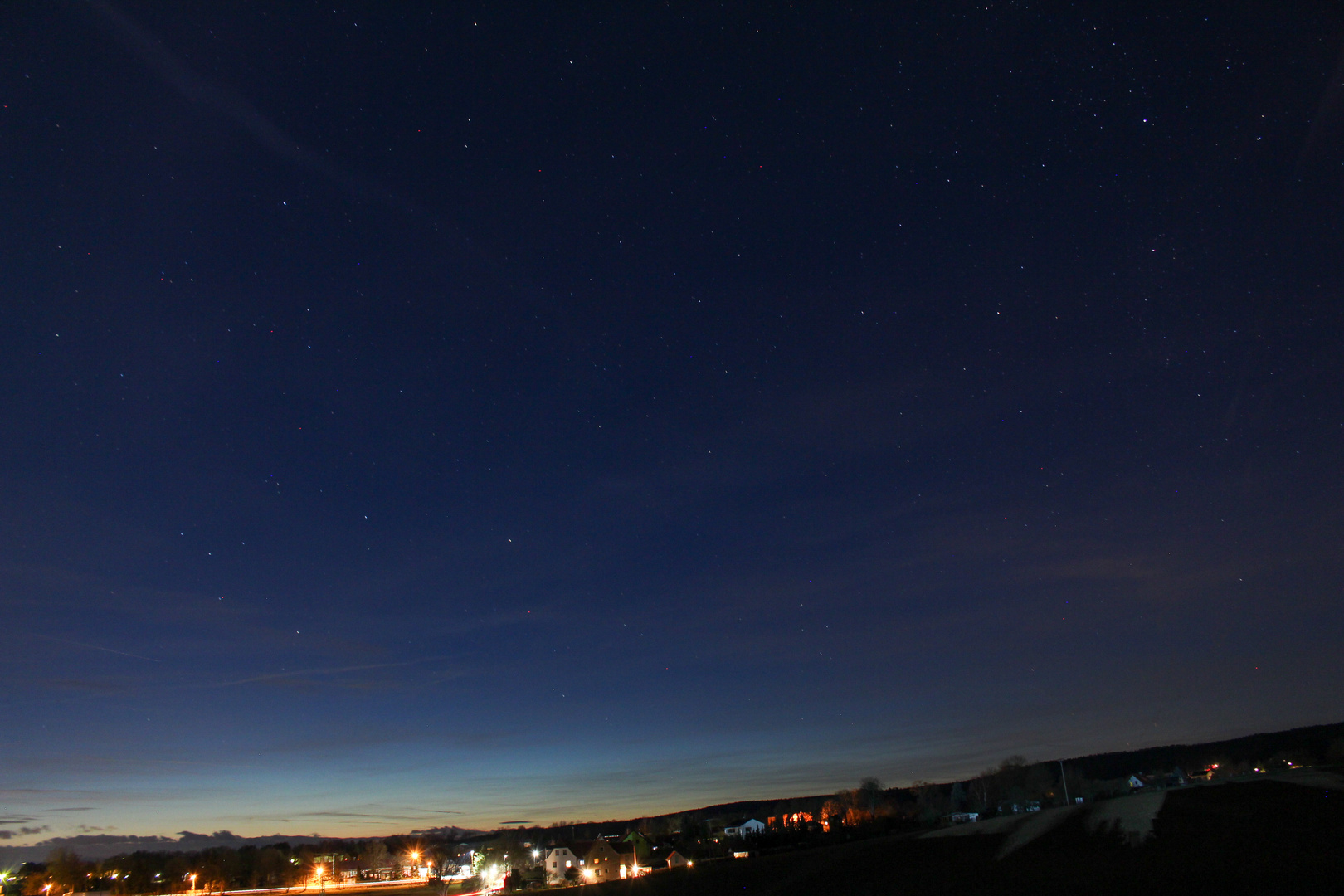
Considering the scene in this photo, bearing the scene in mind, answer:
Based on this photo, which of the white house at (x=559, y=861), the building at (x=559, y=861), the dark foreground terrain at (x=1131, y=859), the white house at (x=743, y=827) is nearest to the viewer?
the dark foreground terrain at (x=1131, y=859)

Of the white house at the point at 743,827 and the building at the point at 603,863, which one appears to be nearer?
the building at the point at 603,863

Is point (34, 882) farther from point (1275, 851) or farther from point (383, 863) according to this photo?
point (1275, 851)

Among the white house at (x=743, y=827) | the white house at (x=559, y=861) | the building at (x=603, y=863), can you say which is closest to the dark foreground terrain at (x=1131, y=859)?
the building at (x=603, y=863)

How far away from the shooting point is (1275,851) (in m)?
18.4

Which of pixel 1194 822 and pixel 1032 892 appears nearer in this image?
pixel 1032 892

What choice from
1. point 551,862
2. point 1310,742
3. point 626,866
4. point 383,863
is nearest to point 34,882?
point 383,863

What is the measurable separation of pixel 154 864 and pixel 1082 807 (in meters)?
225

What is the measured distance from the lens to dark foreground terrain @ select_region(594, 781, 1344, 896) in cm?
1712

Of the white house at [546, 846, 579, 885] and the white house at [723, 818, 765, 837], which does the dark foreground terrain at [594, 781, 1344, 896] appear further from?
the white house at [723, 818, 765, 837]

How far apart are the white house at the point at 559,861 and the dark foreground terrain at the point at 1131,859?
91279 millimetres

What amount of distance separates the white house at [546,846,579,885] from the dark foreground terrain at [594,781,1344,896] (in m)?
91.3

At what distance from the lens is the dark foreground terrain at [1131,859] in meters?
17.1

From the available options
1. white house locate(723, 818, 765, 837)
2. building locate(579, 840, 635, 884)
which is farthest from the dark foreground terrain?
white house locate(723, 818, 765, 837)

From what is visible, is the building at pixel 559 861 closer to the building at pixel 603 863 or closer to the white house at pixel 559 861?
the white house at pixel 559 861
